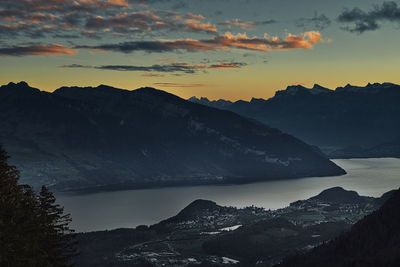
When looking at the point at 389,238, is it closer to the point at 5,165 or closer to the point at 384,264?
the point at 384,264

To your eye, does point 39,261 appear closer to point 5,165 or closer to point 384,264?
point 5,165

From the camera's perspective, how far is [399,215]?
19825 centimetres

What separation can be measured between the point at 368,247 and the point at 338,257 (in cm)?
1171

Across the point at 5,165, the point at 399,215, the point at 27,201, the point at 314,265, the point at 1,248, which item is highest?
the point at 5,165

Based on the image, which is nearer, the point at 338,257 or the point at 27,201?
the point at 27,201

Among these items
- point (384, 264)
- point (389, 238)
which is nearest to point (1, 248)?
point (384, 264)

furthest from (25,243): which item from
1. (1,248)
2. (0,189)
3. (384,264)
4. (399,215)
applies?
(399,215)

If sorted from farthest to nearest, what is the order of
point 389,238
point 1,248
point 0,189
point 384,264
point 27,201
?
1. point 389,238
2. point 384,264
3. point 27,201
4. point 0,189
5. point 1,248

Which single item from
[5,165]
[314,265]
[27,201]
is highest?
[5,165]

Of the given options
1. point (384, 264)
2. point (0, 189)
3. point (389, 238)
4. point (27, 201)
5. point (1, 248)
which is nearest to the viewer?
point (1, 248)

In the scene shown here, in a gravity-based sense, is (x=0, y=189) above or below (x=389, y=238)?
above

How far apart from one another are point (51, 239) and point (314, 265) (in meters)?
165

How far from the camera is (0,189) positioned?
43.5 m

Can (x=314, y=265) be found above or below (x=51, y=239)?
below
